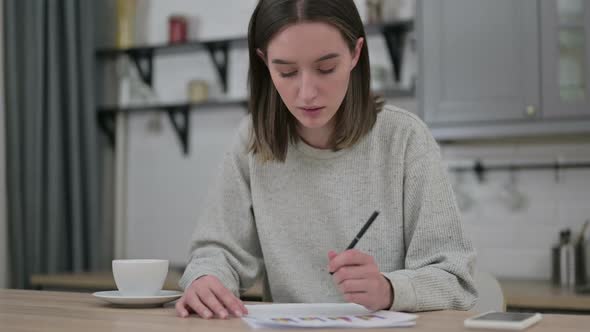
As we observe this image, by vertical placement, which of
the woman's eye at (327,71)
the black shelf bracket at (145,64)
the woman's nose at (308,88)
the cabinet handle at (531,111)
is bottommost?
the cabinet handle at (531,111)

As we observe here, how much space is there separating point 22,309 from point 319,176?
636mm

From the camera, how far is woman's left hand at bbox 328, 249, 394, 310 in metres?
1.13

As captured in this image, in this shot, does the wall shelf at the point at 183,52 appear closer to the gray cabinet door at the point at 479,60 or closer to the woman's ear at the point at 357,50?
the gray cabinet door at the point at 479,60

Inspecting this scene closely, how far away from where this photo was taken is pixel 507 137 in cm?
276

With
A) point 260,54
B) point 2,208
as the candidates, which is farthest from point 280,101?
point 2,208

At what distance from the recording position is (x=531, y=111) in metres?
2.68

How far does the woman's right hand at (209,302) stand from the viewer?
47.3 inches

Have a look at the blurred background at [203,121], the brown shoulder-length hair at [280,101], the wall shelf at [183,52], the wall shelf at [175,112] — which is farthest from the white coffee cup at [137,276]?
the wall shelf at [175,112]

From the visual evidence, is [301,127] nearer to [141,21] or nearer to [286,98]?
[286,98]

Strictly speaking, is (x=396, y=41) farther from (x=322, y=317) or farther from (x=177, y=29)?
(x=322, y=317)

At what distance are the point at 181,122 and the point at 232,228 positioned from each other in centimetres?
205

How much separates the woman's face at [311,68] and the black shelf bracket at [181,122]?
217 cm

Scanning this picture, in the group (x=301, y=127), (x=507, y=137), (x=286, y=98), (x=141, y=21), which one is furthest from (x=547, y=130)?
(x=141, y=21)

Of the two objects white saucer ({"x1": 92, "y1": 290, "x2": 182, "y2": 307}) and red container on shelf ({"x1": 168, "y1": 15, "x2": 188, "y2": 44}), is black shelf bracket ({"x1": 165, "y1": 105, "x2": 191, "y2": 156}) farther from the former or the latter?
white saucer ({"x1": 92, "y1": 290, "x2": 182, "y2": 307})
